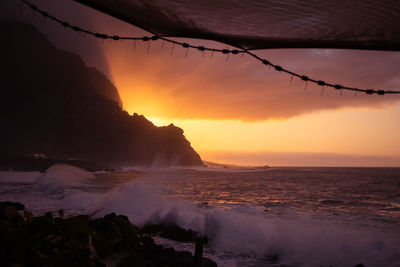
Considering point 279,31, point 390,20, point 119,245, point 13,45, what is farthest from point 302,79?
point 13,45

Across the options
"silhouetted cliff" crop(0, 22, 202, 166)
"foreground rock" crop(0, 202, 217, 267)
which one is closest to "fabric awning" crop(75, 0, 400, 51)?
"foreground rock" crop(0, 202, 217, 267)

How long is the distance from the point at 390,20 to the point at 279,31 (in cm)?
108

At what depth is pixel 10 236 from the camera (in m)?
1.64

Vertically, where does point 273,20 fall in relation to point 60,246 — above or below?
above

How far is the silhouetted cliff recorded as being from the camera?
8131 cm

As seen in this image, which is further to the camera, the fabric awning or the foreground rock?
the fabric awning

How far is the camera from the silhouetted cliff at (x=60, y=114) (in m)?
81.3

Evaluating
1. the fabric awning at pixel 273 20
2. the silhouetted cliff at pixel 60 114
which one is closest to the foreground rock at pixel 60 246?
the fabric awning at pixel 273 20

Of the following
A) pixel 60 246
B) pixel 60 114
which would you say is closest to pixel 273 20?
pixel 60 246

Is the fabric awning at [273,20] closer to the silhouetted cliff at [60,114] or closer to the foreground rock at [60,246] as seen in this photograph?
the foreground rock at [60,246]

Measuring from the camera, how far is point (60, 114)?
281 feet

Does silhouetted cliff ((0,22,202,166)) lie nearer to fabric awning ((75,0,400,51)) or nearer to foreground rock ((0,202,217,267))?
fabric awning ((75,0,400,51))

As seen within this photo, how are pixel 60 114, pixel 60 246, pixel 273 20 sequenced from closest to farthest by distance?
1. pixel 60 246
2. pixel 273 20
3. pixel 60 114

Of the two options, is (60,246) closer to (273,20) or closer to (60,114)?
(273,20)
